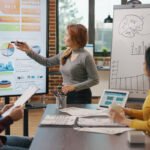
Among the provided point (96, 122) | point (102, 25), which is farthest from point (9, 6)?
point (102, 25)

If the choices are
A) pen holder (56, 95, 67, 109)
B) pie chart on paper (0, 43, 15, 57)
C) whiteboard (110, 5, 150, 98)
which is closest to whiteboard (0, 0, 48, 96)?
pie chart on paper (0, 43, 15, 57)

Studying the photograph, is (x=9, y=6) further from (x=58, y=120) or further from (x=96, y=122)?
(x=96, y=122)

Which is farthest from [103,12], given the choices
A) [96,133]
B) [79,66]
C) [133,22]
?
[96,133]

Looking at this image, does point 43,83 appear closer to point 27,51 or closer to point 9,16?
point 27,51

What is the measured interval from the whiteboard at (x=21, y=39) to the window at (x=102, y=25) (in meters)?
3.60

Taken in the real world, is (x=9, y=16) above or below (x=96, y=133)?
above

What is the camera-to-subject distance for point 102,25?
6.94 m

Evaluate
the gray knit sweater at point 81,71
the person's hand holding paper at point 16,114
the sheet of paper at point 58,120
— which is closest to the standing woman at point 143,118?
the sheet of paper at point 58,120

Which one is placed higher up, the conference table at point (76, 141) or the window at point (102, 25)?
the window at point (102, 25)

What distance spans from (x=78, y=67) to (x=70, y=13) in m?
4.10

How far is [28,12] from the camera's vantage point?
329 centimetres

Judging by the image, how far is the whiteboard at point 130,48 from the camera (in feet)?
10.5

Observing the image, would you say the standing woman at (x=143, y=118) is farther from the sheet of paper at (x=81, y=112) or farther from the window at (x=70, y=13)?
the window at (x=70, y=13)

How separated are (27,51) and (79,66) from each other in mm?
576
